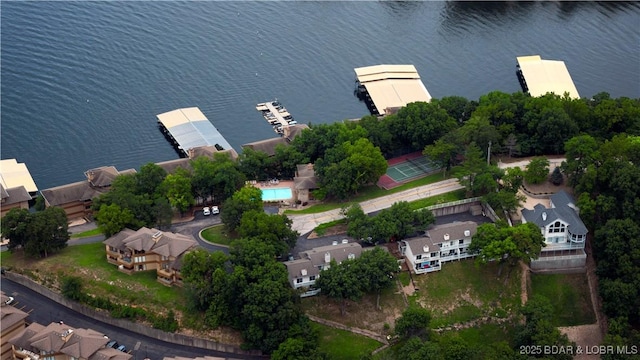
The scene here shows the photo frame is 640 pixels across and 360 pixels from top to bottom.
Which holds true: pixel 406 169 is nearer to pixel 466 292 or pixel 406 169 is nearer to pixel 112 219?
pixel 466 292

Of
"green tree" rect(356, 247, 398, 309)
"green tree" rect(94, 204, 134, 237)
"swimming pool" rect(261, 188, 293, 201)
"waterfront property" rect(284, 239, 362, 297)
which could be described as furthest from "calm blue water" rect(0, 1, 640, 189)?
"green tree" rect(356, 247, 398, 309)

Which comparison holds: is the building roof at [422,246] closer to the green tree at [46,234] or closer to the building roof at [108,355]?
the building roof at [108,355]

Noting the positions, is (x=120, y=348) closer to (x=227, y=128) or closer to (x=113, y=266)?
(x=113, y=266)

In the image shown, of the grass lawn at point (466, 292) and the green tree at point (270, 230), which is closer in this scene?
the grass lawn at point (466, 292)

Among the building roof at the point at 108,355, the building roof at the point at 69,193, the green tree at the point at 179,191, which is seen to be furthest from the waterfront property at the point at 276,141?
the building roof at the point at 108,355

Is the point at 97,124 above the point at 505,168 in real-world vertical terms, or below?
above

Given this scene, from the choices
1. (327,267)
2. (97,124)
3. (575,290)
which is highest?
(97,124)

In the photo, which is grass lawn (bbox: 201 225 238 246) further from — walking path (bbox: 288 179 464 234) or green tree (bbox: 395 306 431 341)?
green tree (bbox: 395 306 431 341)

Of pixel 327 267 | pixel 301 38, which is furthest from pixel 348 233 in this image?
pixel 301 38
